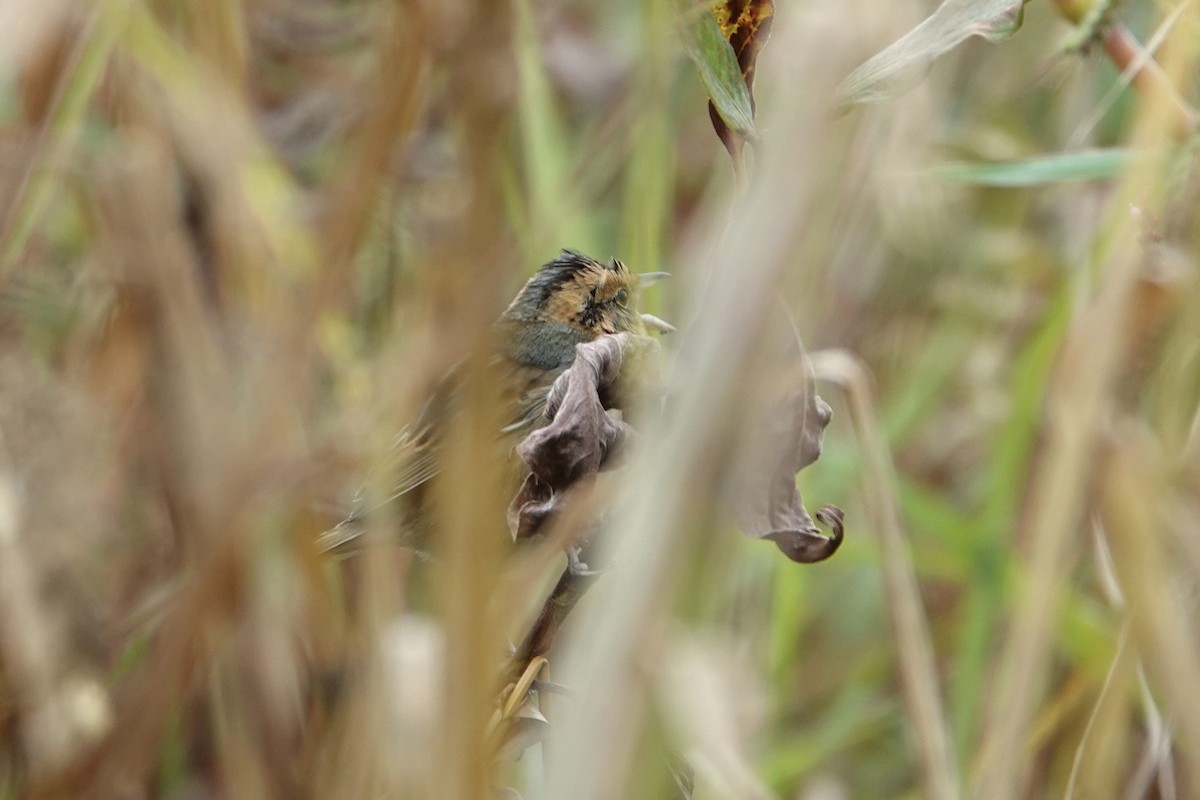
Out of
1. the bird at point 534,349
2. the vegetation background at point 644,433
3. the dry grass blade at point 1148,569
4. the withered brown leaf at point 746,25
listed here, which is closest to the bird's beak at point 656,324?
the vegetation background at point 644,433

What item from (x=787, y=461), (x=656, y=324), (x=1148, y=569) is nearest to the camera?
(x=787, y=461)

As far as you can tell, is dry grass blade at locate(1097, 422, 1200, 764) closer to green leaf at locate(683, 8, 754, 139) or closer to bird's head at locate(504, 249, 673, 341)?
bird's head at locate(504, 249, 673, 341)

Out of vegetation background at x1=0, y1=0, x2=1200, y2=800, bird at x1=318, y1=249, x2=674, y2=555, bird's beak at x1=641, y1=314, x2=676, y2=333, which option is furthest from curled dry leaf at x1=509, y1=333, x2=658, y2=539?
bird at x1=318, y1=249, x2=674, y2=555

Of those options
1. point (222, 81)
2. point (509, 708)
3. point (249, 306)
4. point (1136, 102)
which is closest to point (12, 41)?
point (222, 81)

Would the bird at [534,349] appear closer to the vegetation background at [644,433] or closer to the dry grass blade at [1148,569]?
the vegetation background at [644,433]

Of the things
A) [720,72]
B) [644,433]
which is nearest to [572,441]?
[644,433]

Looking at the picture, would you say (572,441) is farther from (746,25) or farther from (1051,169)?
(1051,169)
